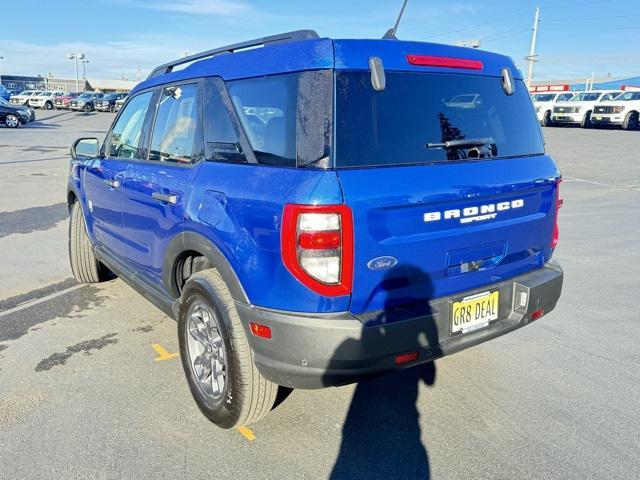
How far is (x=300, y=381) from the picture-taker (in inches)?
92.5

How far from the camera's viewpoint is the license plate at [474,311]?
256cm

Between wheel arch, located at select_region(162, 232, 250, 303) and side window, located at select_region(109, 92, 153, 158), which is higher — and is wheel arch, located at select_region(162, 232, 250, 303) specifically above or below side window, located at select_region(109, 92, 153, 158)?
below

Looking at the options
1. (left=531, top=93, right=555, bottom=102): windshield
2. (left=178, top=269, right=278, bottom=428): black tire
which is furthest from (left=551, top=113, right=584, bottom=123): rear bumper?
(left=178, top=269, right=278, bottom=428): black tire

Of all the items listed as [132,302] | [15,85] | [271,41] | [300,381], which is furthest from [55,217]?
[15,85]

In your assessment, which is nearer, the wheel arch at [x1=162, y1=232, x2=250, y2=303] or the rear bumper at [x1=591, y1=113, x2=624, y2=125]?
the wheel arch at [x1=162, y1=232, x2=250, y2=303]

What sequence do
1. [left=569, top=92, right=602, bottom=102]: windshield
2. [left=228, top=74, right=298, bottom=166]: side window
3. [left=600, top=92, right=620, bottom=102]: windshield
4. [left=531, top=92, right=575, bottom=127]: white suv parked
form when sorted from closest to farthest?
[left=228, top=74, right=298, bottom=166]: side window, [left=600, top=92, right=620, bottom=102]: windshield, [left=569, top=92, right=602, bottom=102]: windshield, [left=531, top=92, right=575, bottom=127]: white suv parked

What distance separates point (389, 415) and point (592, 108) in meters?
28.0

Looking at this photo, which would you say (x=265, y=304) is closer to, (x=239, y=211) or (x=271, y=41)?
(x=239, y=211)

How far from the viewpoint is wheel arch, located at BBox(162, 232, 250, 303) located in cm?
248

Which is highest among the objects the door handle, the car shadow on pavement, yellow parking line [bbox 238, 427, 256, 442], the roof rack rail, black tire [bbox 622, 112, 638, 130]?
black tire [bbox 622, 112, 638, 130]

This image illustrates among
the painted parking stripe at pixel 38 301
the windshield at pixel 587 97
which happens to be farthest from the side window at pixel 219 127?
the windshield at pixel 587 97

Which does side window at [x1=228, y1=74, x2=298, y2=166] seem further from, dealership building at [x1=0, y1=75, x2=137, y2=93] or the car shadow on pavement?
dealership building at [x1=0, y1=75, x2=137, y2=93]

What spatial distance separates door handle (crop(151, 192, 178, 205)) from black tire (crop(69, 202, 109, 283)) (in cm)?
214

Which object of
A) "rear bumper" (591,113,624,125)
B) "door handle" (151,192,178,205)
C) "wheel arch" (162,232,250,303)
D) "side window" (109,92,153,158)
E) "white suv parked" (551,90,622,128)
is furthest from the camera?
"white suv parked" (551,90,622,128)
